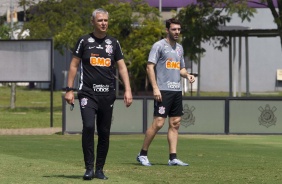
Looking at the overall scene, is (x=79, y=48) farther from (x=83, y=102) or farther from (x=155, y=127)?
(x=155, y=127)

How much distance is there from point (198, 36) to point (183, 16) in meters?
1.14

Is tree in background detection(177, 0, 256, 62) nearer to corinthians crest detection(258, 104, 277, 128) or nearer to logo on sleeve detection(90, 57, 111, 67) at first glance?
corinthians crest detection(258, 104, 277, 128)

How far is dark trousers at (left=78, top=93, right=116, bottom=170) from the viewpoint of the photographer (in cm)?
1141

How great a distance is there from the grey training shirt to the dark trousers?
2110mm

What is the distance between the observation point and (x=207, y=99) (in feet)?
81.5

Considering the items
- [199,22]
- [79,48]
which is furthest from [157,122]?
[199,22]

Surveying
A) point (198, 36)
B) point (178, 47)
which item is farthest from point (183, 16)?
point (178, 47)

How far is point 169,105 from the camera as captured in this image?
13.6 m

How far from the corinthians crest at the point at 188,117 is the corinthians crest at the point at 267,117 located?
169 cm

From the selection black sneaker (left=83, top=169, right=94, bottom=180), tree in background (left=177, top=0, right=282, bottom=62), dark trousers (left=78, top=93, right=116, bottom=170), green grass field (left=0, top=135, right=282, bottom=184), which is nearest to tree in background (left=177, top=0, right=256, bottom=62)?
tree in background (left=177, top=0, right=282, bottom=62)

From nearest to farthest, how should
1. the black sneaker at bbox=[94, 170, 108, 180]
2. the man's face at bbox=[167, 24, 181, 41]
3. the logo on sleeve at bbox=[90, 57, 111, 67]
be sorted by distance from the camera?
the logo on sleeve at bbox=[90, 57, 111, 67], the black sneaker at bbox=[94, 170, 108, 180], the man's face at bbox=[167, 24, 181, 41]

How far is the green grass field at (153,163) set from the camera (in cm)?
1165

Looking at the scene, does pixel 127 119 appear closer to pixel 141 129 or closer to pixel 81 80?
pixel 141 129

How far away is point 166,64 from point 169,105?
1.87 feet
